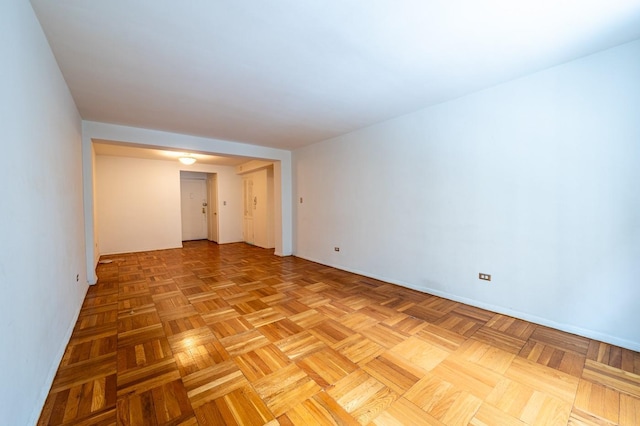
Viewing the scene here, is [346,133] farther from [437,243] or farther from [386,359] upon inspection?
[386,359]

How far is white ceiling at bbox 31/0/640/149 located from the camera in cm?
169

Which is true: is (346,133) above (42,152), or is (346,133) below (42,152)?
above

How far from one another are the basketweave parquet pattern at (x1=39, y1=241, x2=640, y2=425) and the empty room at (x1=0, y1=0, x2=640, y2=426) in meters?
0.02

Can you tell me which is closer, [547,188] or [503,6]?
[503,6]

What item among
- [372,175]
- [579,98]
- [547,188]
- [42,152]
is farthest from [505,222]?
[42,152]

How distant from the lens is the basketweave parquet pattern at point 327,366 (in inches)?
59.9

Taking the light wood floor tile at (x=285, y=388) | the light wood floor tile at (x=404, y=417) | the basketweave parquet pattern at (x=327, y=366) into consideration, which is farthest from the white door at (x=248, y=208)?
the light wood floor tile at (x=404, y=417)

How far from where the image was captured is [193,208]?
854 cm

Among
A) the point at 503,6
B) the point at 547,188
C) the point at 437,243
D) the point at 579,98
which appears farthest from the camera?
the point at 437,243

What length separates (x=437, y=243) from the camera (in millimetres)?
3404

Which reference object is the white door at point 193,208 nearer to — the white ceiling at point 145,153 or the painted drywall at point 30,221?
the white ceiling at point 145,153

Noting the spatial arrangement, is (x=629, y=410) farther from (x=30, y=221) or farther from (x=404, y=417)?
(x=30, y=221)

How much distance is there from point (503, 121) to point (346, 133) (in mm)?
2446

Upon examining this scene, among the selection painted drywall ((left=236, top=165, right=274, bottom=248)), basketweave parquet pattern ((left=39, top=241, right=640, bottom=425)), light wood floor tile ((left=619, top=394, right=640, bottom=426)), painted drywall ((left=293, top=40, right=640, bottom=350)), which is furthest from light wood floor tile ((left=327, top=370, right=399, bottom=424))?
painted drywall ((left=236, top=165, right=274, bottom=248))
